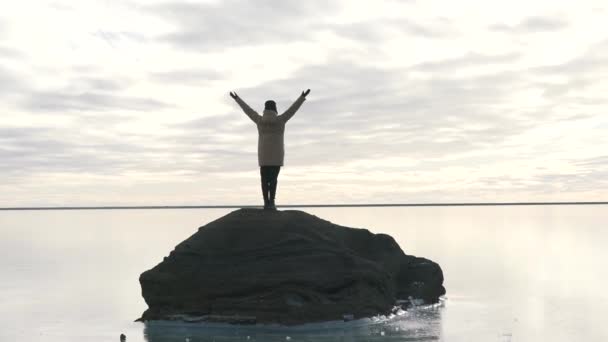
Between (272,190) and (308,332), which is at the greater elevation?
(272,190)

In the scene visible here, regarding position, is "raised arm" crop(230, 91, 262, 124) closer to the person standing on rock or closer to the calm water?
the person standing on rock

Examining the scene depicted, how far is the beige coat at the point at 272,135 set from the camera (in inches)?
771

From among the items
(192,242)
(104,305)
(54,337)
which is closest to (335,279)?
(192,242)

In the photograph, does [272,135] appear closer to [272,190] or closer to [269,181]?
[269,181]

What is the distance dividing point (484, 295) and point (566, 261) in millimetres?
15553

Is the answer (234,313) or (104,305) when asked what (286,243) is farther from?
(104,305)

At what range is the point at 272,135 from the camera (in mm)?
19672

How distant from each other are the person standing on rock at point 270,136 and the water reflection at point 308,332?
4.53 meters

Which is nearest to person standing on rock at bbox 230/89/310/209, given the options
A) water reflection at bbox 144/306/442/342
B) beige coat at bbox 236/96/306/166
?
beige coat at bbox 236/96/306/166

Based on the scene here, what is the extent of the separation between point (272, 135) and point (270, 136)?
2.7 inches

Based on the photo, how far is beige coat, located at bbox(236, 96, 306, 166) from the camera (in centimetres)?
1958

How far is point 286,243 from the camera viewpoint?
61.4 ft

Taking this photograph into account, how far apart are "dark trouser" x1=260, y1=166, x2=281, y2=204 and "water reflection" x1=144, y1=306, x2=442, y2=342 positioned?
4303 mm

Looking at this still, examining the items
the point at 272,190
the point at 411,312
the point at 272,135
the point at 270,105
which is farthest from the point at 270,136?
the point at 411,312
